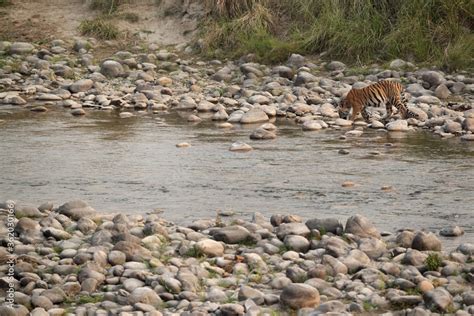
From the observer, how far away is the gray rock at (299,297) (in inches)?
222

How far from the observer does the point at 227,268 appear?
20.6 ft

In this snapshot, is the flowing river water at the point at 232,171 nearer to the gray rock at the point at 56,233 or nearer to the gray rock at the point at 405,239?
the gray rock at the point at 405,239

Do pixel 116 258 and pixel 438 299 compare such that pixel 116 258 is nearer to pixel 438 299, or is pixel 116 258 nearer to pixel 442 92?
pixel 438 299

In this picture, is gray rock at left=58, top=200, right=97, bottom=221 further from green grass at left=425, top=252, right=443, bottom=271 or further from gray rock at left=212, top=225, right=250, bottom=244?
green grass at left=425, top=252, right=443, bottom=271

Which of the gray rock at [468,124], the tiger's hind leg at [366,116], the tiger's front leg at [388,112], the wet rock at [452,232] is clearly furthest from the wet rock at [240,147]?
the wet rock at [452,232]

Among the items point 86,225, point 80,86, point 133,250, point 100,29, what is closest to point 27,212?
point 86,225

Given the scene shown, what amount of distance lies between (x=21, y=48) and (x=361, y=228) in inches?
389

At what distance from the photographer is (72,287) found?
5891 mm

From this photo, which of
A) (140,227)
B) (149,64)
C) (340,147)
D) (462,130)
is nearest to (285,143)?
(340,147)

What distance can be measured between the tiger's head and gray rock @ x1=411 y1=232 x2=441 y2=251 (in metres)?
5.30

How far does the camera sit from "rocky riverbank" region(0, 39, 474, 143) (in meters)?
11.9

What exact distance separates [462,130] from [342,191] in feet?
10.0

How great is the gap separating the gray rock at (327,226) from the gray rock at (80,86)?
7163mm

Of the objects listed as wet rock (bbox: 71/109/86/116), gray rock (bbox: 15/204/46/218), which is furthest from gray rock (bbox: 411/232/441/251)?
wet rock (bbox: 71/109/86/116)
